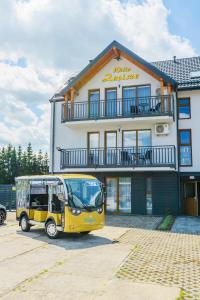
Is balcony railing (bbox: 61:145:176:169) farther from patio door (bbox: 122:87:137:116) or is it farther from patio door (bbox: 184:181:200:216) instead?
patio door (bbox: 184:181:200:216)

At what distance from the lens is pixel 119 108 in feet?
62.1

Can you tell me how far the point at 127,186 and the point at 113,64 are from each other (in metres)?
7.64

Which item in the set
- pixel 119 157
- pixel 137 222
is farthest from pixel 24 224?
pixel 119 157

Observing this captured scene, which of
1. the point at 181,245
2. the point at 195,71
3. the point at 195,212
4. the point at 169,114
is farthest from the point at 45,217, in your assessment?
the point at 195,71

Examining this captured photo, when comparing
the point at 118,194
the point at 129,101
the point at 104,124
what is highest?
the point at 129,101

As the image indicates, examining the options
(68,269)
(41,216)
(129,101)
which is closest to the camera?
(68,269)

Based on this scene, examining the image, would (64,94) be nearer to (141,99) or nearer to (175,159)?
(141,99)

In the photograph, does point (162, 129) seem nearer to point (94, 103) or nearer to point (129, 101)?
point (129, 101)

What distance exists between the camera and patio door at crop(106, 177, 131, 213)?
61.5ft

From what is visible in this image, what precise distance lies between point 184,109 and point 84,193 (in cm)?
969

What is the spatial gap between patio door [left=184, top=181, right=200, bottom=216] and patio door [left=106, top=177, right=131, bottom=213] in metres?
3.60

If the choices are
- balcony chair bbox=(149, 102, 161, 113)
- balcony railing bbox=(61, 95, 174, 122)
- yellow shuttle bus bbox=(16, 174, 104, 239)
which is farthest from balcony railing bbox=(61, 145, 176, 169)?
yellow shuttle bus bbox=(16, 174, 104, 239)

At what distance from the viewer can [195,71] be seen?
20.0m

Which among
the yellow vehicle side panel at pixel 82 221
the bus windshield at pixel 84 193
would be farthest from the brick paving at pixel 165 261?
the bus windshield at pixel 84 193
